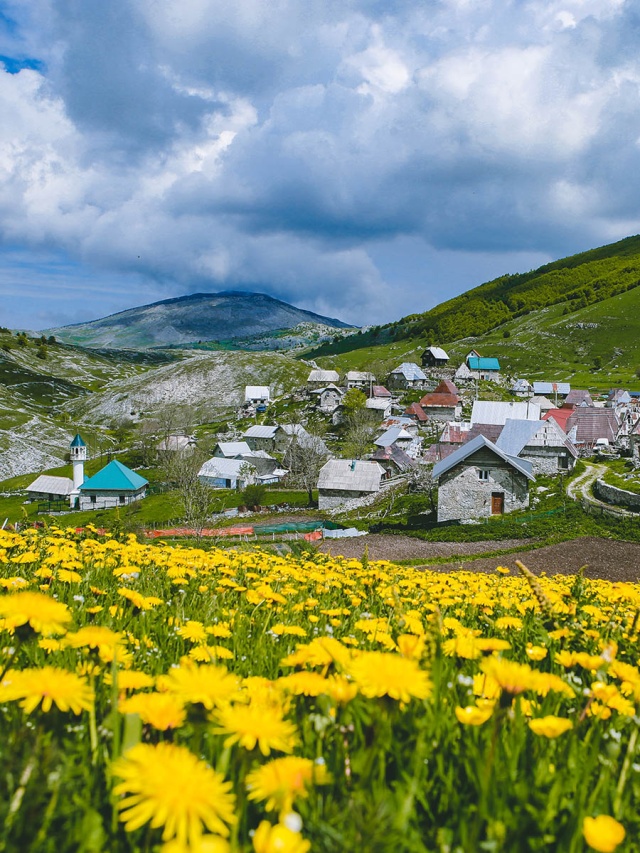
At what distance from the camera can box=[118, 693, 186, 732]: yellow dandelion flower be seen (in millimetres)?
1724

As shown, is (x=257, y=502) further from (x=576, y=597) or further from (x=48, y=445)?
(x=48, y=445)

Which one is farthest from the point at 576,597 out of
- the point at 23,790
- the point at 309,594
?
the point at 23,790

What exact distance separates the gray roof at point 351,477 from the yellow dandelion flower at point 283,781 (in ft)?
208

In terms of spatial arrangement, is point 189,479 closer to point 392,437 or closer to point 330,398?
point 392,437

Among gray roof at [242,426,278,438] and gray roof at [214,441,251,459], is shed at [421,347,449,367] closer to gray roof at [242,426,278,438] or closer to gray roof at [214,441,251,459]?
gray roof at [242,426,278,438]

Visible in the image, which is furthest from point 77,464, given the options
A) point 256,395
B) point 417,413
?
point 256,395

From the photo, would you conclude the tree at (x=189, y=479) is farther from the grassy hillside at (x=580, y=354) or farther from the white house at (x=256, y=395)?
the grassy hillside at (x=580, y=354)

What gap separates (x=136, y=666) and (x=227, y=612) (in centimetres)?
117

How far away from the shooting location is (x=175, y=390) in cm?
19850

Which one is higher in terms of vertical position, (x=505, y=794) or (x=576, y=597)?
(x=505, y=794)

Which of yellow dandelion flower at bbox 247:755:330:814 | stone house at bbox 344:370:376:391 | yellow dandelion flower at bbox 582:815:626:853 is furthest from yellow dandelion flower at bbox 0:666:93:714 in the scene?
stone house at bbox 344:370:376:391

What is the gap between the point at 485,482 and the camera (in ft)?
142

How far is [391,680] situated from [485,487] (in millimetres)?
43780

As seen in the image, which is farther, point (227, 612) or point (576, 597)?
point (576, 597)
